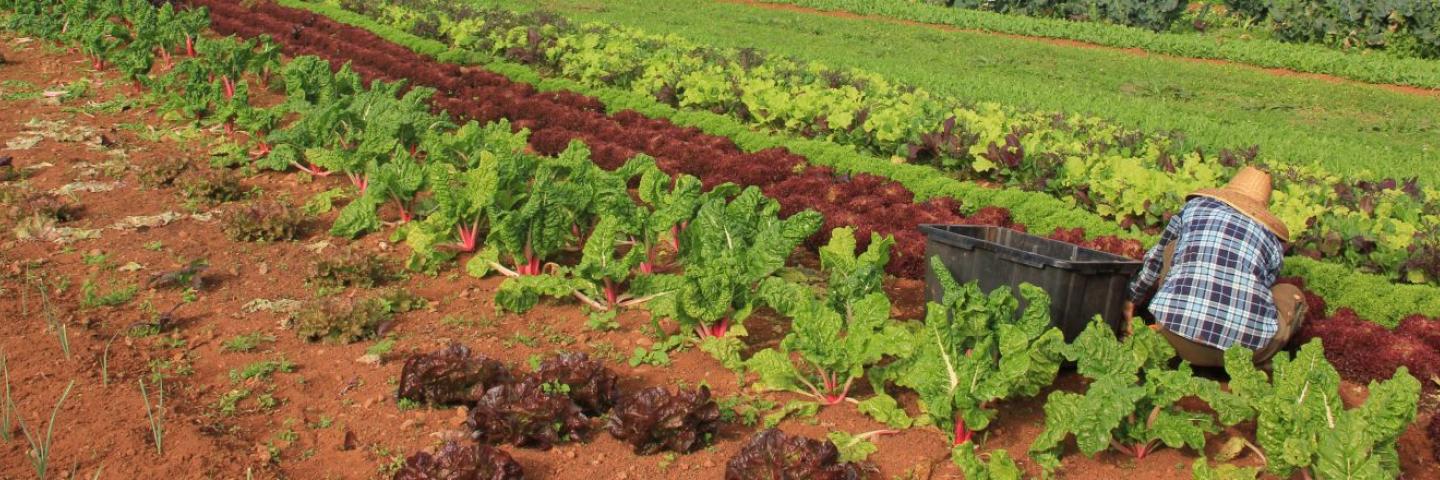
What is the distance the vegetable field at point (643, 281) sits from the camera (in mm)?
4613

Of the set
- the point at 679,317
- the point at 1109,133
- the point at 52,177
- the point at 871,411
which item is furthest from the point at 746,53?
the point at 871,411

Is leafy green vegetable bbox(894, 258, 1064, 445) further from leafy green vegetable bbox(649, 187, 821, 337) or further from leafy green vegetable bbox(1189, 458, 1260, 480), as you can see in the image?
leafy green vegetable bbox(649, 187, 821, 337)

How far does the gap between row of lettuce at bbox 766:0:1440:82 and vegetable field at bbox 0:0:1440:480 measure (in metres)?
3.93

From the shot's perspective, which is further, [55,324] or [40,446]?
[55,324]

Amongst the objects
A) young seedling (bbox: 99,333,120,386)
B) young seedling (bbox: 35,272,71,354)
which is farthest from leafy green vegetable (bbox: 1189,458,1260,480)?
young seedling (bbox: 35,272,71,354)

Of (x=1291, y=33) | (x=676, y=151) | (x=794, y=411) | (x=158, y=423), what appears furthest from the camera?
(x=1291, y=33)

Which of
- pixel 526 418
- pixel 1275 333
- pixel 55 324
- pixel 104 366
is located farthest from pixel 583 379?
pixel 1275 333

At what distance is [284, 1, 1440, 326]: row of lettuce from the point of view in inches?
256

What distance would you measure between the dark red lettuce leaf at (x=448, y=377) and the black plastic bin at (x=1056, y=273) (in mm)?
2170

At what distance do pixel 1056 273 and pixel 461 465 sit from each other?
2.69 metres

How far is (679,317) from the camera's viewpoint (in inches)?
224

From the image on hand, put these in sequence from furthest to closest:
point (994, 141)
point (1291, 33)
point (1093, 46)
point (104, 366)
→ point (1291, 33)
point (1093, 46)
point (994, 141)
point (104, 366)

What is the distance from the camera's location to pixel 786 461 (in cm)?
431

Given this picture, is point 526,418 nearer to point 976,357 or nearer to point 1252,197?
point 976,357
